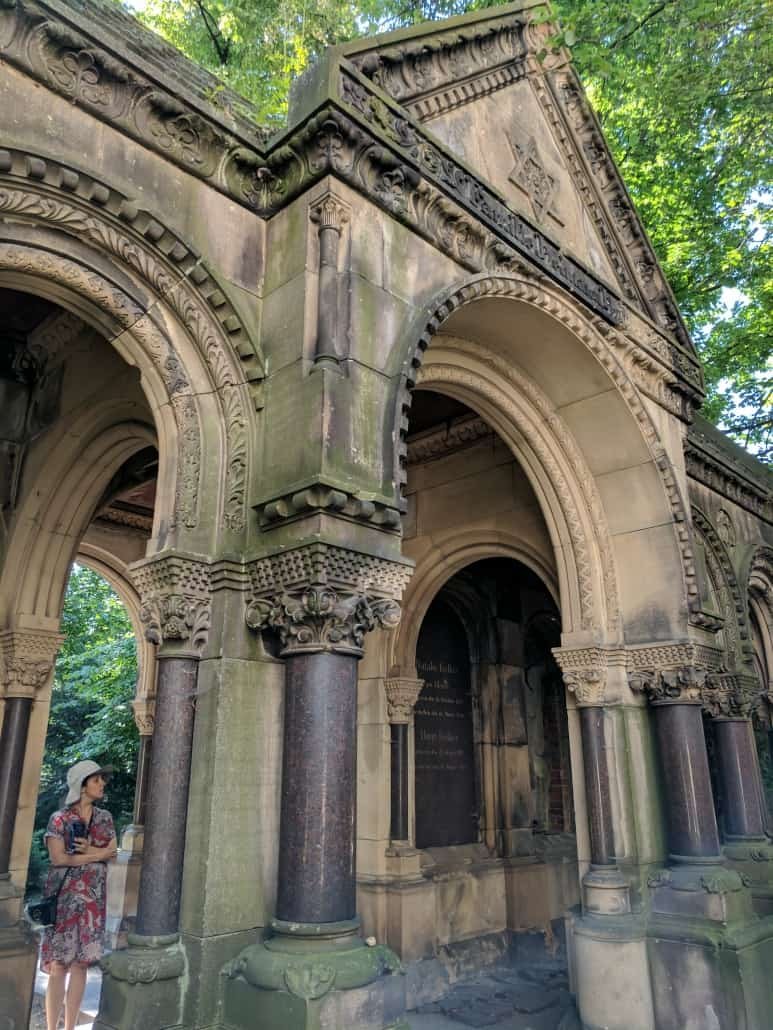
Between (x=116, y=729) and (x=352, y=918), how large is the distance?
13178mm

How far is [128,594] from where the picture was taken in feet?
36.5

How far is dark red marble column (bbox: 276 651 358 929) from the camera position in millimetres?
3510

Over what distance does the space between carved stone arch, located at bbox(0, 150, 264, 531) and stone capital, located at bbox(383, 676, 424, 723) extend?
4569mm

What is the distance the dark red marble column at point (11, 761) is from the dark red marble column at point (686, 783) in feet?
16.9

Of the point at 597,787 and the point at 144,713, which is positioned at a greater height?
the point at 144,713

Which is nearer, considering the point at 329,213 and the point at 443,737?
the point at 329,213

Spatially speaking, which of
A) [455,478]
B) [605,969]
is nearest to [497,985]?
[605,969]

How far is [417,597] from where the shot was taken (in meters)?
8.69

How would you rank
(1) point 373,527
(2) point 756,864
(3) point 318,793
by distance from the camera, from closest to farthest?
(3) point 318,793
(1) point 373,527
(2) point 756,864

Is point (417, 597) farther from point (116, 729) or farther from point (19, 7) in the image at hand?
point (116, 729)

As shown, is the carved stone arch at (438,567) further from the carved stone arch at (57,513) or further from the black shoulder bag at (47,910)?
the black shoulder bag at (47,910)

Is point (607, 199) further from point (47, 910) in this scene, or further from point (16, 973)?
point (16, 973)

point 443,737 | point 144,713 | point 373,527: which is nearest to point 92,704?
point 144,713

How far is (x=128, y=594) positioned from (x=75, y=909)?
6.69m
